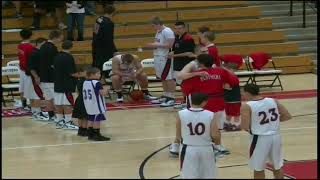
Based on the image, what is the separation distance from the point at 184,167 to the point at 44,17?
13.4 meters

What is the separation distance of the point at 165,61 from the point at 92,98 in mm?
3945

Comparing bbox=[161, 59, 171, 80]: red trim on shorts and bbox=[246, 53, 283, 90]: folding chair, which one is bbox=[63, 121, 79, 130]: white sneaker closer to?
bbox=[161, 59, 171, 80]: red trim on shorts

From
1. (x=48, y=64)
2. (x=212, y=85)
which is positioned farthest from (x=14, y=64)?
(x=212, y=85)

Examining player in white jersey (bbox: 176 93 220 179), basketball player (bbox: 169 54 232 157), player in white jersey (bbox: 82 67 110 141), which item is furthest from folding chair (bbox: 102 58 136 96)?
player in white jersey (bbox: 176 93 220 179)

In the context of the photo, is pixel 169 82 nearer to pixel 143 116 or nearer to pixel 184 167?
pixel 143 116

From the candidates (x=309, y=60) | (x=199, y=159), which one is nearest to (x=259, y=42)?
(x=309, y=60)

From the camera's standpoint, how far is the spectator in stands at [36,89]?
540 inches

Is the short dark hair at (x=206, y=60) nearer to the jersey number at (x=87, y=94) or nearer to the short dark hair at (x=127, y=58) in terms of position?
the jersey number at (x=87, y=94)

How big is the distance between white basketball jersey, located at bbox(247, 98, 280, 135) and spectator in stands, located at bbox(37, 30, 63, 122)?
553 centimetres

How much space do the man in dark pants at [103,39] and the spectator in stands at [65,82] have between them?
141 inches

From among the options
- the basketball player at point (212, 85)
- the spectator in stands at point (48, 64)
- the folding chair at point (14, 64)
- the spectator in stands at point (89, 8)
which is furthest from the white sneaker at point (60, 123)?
the spectator in stands at point (89, 8)

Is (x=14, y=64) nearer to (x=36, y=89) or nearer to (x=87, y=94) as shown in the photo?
(x=36, y=89)

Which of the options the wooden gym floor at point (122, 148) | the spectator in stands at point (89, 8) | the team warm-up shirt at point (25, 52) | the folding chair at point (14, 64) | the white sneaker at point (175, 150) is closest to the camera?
the wooden gym floor at point (122, 148)

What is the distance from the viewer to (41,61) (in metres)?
13.5
